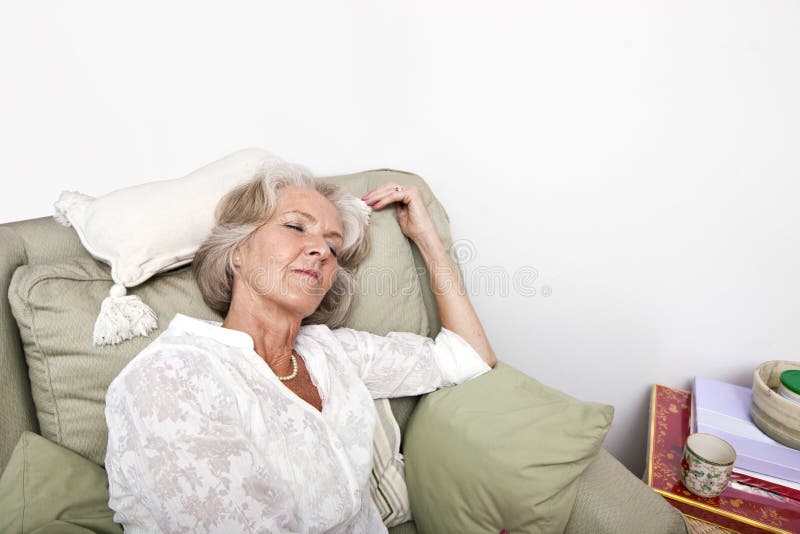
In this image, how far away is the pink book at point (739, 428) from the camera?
1.26 m

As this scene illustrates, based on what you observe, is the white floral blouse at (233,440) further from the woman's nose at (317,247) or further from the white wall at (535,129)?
the white wall at (535,129)

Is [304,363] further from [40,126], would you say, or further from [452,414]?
[40,126]

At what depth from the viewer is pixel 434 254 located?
1.47 m

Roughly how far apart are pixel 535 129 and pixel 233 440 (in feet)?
3.76

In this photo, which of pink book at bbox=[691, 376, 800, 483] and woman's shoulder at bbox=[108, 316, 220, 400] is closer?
woman's shoulder at bbox=[108, 316, 220, 400]

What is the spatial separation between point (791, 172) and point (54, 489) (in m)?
1.73

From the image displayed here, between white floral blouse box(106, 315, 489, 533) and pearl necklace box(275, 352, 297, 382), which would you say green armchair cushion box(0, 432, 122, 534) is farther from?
pearl necklace box(275, 352, 297, 382)

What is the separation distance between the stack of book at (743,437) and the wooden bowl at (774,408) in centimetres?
3

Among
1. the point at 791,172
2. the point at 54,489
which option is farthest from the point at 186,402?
the point at 791,172

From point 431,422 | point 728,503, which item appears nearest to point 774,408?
point 728,503

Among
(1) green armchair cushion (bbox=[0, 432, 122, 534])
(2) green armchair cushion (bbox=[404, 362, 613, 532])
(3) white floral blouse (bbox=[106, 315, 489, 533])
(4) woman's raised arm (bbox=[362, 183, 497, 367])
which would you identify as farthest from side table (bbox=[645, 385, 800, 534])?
(1) green armchair cushion (bbox=[0, 432, 122, 534])

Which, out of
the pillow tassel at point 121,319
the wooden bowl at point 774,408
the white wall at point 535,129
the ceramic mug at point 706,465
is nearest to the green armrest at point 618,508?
the ceramic mug at point 706,465

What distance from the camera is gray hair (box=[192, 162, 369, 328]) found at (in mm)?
1192

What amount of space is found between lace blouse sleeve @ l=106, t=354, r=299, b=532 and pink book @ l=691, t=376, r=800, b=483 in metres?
1.06
